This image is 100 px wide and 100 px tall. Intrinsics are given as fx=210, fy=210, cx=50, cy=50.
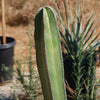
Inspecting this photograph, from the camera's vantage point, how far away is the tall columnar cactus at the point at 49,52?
102 centimetres

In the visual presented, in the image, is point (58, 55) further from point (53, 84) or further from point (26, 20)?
point (26, 20)

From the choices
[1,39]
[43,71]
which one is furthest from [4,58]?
[43,71]

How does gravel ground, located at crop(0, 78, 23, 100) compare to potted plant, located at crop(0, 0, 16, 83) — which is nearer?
gravel ground, located at crop(0, 78, 23, 100)

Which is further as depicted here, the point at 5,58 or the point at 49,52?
the point at 5,58

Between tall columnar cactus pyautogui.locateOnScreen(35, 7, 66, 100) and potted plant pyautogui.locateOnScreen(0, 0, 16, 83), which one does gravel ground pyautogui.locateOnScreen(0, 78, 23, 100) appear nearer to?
potted plant pyautogui.locateOnScreen(0, 0, 16, 83)

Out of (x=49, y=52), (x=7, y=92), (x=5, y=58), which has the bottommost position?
(x=7, y=92)

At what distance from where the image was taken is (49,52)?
40.9 inches

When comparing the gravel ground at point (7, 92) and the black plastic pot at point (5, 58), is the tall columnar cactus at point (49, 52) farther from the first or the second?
the black plastic pot at point (5, 58)

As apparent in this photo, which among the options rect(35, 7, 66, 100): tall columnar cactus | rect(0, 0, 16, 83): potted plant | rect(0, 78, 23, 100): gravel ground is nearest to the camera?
rect(35, 7, 66, 100): tall columnar cactus

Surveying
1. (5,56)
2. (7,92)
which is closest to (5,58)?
(5,56)

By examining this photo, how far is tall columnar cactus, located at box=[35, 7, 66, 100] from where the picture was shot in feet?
3.35

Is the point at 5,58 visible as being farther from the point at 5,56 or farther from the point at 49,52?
the point at 49,52

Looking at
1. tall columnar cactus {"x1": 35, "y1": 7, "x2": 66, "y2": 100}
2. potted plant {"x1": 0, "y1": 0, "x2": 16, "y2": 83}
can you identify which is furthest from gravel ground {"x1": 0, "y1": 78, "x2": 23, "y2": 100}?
tall columnar cactus {"x1": 35, "y1": 7, "x2": 66, "y2": 100}

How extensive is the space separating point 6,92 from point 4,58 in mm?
498
